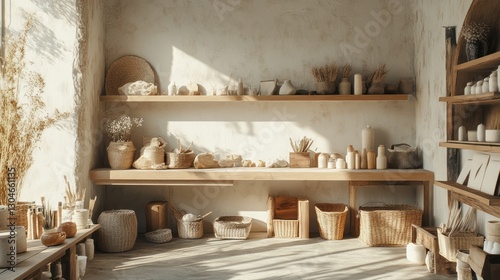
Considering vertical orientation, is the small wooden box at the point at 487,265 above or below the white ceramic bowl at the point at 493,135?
below

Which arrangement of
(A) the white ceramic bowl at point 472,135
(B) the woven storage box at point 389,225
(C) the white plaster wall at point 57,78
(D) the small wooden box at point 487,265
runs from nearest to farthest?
(D) the small wooden box at point 487,265 < (A) the white ceramic bowl at point 472,135 < (C) the white plaster wall at point 57,78 < (B) the woven storage box at point 389,225

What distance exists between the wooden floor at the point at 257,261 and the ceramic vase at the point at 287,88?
71.1 inches

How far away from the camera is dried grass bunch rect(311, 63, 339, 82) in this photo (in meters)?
6.30

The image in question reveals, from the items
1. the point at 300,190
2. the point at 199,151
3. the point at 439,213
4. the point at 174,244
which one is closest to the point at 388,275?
the point at 439,213

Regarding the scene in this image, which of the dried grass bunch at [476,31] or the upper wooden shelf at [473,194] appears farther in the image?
the dried grass bunch at [476,31]

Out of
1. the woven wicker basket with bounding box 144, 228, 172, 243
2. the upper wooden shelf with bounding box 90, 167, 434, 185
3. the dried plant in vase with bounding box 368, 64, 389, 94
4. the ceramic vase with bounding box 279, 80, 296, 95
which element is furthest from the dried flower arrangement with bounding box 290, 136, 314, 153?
the woven wicker basket with bounding box 144, 228, 172, 243

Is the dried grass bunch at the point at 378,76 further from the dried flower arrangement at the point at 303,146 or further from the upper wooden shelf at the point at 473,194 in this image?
the upper wooden shelf at the point at 473,194

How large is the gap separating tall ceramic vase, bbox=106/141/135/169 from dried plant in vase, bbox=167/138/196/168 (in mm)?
494

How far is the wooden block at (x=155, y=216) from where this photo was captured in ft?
20.5

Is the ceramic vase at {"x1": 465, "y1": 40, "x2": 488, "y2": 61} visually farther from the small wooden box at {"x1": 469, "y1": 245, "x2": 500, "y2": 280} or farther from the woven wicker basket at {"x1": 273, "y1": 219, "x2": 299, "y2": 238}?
the woven wicker basket at {"x1": 273, "y1": 219, "x2": 299, "y2": 238}

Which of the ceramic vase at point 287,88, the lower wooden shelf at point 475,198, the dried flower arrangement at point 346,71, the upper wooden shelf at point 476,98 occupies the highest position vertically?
the dried flower arrangement at point 346,71

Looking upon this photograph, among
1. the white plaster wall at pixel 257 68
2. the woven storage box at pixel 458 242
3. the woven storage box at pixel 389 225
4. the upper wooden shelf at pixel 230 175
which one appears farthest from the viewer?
the white plaster wall at pixel 257 68

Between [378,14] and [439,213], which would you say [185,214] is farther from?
[378,14]

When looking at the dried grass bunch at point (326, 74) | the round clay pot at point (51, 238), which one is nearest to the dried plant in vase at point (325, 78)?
the dried grass bunch at point (326, 74)
